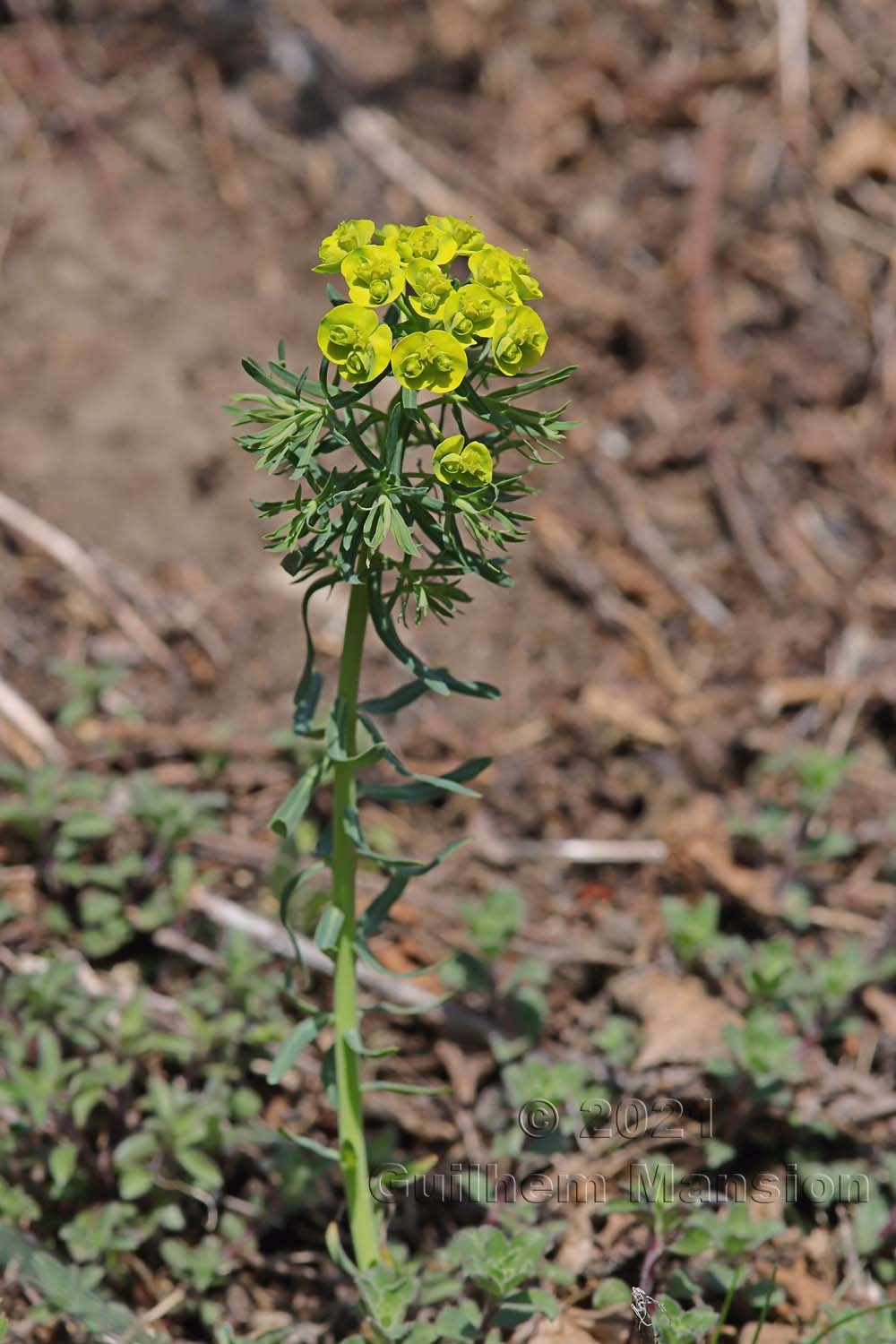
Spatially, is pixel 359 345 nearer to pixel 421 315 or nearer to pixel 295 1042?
pixel 421 315

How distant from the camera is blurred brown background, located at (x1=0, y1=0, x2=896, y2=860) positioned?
379 cm

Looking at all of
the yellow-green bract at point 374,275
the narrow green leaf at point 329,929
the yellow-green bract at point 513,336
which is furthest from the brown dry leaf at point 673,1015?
the yellow-green bract at point 374,275

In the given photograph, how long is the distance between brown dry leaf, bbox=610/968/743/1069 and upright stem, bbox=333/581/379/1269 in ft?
2.72

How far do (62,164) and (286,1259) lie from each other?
3.75 m

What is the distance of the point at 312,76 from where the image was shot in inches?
196

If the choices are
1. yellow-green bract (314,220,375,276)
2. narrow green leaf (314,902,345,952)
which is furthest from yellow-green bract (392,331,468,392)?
narrow green leaf (314,902,345,952)

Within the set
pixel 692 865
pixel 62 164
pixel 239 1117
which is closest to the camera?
pixel 239 1117

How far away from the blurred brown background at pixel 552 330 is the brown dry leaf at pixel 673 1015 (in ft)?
1.77

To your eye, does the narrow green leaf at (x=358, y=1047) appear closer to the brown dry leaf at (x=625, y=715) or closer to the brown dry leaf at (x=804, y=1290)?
the brown dry leaf at (x=804, y=1290)

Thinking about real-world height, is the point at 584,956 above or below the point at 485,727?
below

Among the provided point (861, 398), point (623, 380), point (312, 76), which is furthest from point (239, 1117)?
point (312, 76)

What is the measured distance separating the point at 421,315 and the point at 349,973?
111cm

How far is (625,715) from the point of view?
148 inches

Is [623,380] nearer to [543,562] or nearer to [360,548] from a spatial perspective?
[543,562]
